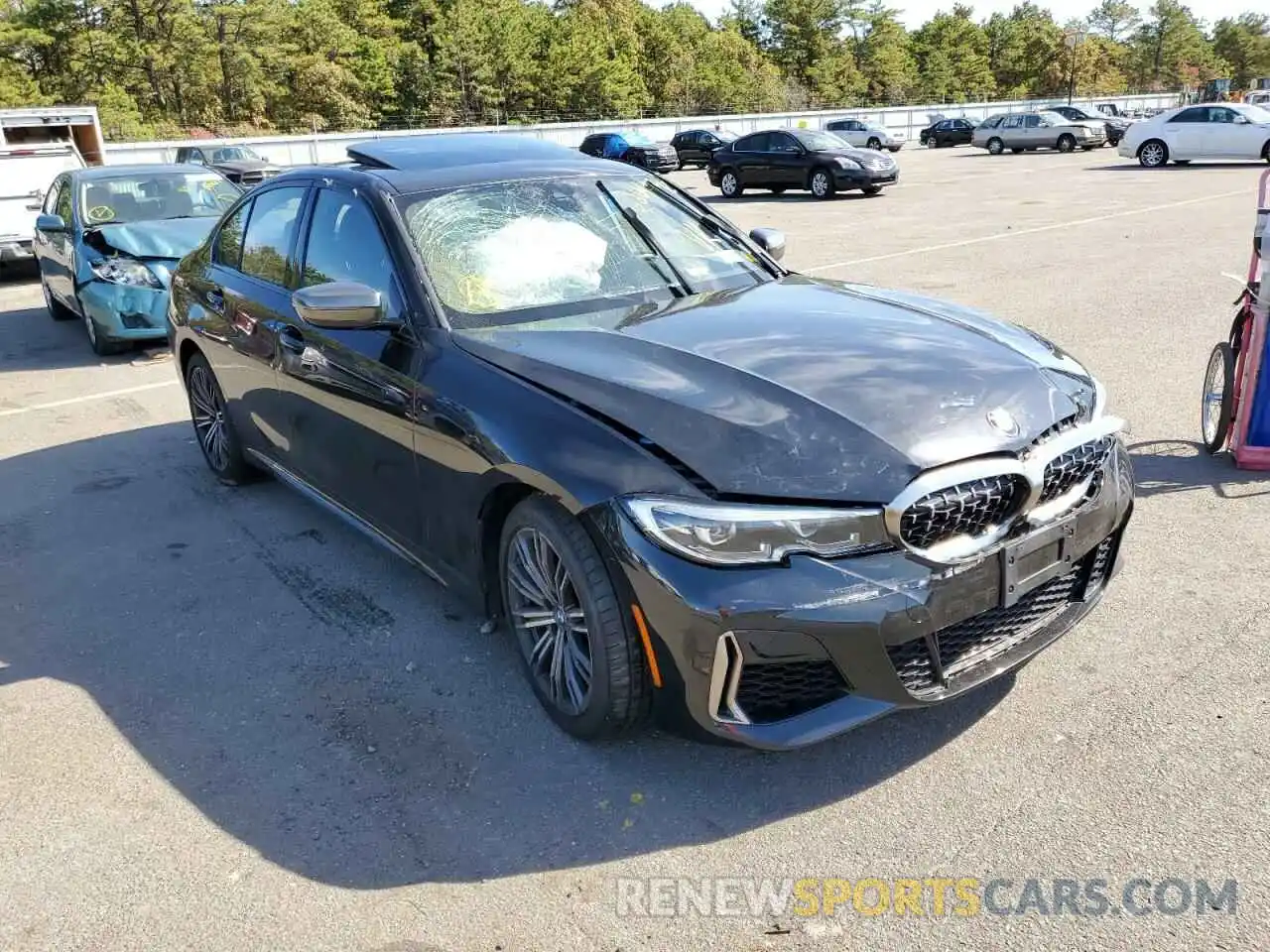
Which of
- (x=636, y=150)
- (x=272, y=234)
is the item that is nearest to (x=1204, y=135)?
(x=636, y=150)

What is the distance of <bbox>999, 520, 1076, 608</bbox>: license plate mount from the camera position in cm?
282

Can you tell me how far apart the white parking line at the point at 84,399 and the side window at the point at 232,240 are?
3271 millimetres

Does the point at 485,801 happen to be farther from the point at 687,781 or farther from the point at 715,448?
the point at 715,448

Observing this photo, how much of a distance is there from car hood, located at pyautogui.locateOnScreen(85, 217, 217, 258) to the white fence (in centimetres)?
2365

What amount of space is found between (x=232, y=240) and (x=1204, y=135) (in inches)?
1092

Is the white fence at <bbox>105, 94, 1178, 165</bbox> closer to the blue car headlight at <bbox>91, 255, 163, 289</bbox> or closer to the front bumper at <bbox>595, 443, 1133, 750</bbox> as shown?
the blue car headlight at <bbox>91, 255, 163, 289</bbox>

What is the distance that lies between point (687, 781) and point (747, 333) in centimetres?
146

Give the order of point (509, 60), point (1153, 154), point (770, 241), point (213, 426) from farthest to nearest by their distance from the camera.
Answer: point (509, 60) → point (1153, 154) → point (213, 426) → point (770, 241)

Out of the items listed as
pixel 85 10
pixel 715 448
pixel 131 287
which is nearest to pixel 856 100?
pixel 85 10

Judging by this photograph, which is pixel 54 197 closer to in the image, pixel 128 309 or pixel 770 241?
pixel 128 309

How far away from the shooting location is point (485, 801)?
9.91 feet

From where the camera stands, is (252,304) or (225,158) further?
(225,158)

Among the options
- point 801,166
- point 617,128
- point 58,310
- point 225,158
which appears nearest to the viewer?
point 58,310

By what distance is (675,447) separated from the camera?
9.24 ft
